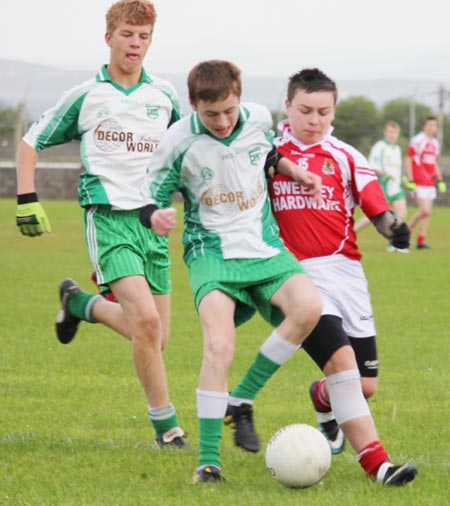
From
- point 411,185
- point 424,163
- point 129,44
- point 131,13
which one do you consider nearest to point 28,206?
point 129,44

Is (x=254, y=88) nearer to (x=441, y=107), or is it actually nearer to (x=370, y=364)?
(x=441, y=107)

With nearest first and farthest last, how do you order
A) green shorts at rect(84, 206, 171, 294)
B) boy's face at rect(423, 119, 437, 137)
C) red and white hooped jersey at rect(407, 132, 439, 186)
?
1. green shorts at rect(84, 206, 171, 294)
2. boy's face at rect(423, 119, 437, 137)
3. red and white hooped jersey at rect(407, 132, 439, 186)

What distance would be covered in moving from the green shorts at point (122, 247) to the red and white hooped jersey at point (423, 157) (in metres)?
14.6

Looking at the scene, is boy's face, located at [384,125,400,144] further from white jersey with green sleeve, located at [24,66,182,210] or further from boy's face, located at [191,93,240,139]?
boy's face, located at [191,93,240,139]

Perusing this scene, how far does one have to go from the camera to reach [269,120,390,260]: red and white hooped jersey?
569 centimetres

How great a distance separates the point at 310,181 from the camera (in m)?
5.49

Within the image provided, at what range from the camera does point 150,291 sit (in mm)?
6422

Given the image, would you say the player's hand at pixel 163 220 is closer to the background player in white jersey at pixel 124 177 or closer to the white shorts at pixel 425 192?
the background player in white jersey at pixel 124 177

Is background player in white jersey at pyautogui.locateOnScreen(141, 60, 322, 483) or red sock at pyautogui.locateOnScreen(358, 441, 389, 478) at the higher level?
background player in white jersey at pyautogui.locateOnScreen(141, 60, 322, 483)

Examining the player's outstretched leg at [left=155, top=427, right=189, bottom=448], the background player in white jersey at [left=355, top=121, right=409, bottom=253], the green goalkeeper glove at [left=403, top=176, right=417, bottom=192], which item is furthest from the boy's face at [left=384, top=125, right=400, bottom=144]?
the player's outstretched leg at [left=155, top=427, right=189, bottom=448]

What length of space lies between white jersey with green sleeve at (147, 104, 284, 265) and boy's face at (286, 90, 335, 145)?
26 cm

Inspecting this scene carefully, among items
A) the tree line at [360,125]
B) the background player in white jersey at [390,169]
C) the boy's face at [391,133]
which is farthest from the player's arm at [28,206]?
the tree line at [360,125]

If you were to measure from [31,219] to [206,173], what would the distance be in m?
1.16

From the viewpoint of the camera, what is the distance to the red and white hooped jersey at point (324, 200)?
18.7 feet
